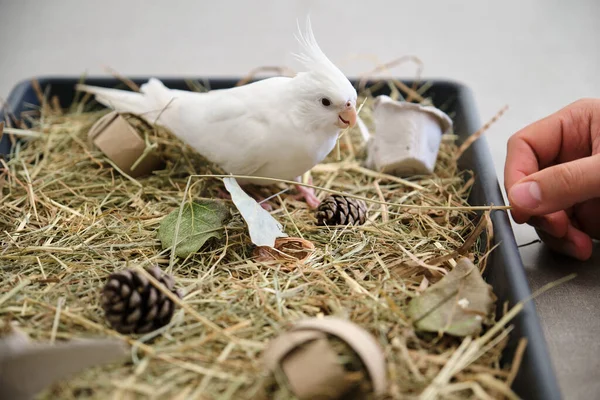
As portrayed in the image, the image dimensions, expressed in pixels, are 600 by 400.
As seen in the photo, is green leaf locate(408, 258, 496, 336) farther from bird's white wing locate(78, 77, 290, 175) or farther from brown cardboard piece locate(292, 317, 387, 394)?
bird's white wing locate(78, 77, 290, 175)

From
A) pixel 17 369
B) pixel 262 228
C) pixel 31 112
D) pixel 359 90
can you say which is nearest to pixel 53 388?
pixel 17 369

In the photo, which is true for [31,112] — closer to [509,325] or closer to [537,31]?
[509,325]

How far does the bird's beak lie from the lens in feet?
4.52

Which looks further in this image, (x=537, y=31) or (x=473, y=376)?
(x=537, y=31)

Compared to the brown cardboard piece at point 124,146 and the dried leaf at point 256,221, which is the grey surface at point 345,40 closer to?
the brown cardboard piece at point 124,146

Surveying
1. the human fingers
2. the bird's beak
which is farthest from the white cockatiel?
the human fingers

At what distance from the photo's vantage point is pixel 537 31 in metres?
2.83

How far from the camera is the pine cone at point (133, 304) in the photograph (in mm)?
1021

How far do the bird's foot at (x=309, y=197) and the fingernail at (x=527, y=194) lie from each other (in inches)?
20.3

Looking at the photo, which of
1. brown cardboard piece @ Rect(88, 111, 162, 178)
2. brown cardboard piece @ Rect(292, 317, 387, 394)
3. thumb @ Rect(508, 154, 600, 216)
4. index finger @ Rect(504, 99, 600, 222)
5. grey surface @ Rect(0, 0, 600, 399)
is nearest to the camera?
brown cardboard piece @ Rect(292, 317, 387, 394)

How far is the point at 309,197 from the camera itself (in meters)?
1.58

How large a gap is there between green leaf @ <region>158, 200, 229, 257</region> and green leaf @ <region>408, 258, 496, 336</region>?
49 cm

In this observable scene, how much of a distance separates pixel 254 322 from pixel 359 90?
1.18m

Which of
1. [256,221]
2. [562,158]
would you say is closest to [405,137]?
[562,158]
